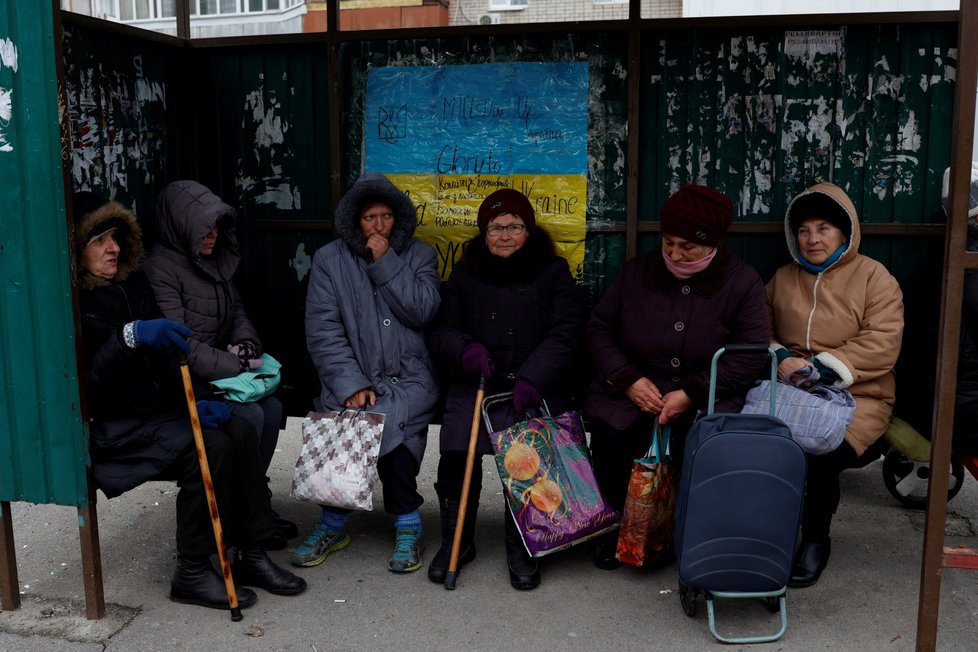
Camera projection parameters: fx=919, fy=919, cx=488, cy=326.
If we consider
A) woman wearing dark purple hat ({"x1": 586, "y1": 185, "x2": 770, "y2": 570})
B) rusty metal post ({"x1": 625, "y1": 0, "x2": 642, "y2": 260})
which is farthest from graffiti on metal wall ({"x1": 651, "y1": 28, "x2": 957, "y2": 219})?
woman wearing dark purple hat ({"x1": 586, "y1": 185, "x2": 770, "y2": 570})

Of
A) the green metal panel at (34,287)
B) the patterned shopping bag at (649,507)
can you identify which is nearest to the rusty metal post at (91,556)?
the green metal panel at (34,287)

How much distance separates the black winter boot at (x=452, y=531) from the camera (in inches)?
155

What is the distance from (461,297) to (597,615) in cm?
151

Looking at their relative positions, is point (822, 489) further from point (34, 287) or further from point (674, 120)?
point (34, 287)

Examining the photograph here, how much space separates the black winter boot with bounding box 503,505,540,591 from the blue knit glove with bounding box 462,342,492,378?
59cm

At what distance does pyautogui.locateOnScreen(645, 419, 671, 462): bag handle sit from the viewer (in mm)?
3756

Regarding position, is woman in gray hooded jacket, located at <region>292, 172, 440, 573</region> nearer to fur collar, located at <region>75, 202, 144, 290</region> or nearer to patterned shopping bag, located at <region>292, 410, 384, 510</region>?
patterned shopping bag, located at <region>292, 410, 384, 510</region>

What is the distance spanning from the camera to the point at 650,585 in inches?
151

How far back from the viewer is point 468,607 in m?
3.67

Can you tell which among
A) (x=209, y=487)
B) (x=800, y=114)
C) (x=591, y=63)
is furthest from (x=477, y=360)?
(x=800, y=114)

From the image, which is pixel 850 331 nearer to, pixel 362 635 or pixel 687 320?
pixel 687 320

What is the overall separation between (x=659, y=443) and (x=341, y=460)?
4.40ft

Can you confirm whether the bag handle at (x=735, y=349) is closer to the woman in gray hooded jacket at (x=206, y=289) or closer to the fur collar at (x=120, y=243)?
the woman in gray hooded jacket at (x=206, y=289)

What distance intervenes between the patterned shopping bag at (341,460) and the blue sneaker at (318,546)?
0.90 feet
